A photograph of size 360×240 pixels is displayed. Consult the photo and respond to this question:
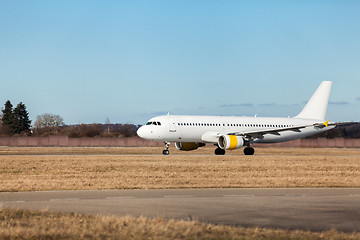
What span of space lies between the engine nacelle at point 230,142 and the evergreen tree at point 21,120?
92420 millimetres

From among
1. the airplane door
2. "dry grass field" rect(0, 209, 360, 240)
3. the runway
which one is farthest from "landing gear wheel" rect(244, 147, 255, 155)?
"dry grass field" rect(0, 209, 360, 240)

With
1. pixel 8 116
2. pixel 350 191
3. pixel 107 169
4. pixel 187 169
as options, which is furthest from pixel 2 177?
pixel 8 116

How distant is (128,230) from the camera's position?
1150 centimetres

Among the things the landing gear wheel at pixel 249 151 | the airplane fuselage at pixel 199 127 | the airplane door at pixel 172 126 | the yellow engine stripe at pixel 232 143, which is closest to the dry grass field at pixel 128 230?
the yellow engine stripe at pixel 232 143

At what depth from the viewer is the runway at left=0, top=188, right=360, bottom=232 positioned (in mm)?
13180

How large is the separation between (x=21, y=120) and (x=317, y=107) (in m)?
88.0

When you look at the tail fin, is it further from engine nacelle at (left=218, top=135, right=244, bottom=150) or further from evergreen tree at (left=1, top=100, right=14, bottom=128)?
evergreen tree at (left=1, top=100, right=14, bottom=128)

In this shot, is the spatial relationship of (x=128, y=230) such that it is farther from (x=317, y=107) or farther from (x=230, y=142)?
(x=317, y=107)

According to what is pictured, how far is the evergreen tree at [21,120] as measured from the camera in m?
136

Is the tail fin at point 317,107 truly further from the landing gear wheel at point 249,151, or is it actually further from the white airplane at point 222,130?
the landing gear wheel at point 249,151

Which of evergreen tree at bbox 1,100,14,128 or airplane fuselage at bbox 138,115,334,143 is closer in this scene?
airplane fuselage at bbox 138,115,334,143

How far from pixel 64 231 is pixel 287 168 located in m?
25.4

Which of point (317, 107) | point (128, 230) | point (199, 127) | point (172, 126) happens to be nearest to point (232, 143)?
point (199, 127)

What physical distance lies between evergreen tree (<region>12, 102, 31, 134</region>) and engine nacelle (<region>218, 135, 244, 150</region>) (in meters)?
92.4
